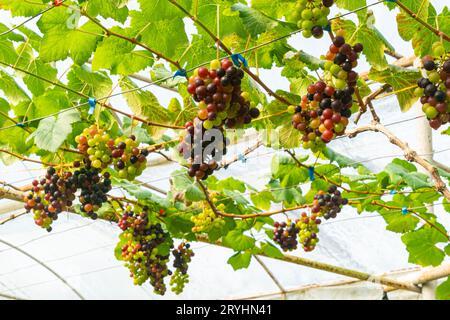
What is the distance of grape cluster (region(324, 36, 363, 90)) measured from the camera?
124cm

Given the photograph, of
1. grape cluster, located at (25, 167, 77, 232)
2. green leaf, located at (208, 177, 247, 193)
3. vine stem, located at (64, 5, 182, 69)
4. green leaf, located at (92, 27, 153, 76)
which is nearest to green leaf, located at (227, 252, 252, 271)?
green leaf, located at (208, 177, 247, 193)

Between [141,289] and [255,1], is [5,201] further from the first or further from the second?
[255,1]

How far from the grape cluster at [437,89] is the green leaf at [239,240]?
211 centimetres

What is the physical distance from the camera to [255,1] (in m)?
1.46

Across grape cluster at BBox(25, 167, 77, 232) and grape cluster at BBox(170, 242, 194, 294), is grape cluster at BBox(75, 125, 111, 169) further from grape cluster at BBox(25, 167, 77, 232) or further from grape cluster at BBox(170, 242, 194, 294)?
grape cluster at BBox(170, 242, 194, 294)

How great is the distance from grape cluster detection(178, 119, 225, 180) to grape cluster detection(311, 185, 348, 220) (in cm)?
133

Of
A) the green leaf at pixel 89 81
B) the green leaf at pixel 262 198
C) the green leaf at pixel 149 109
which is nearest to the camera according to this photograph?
the green leaf at pixel 149 109

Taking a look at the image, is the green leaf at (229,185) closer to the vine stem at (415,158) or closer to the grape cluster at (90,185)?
the grape cluster at (90,185)

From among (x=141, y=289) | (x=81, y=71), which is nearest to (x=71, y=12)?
(x=81, y=71)

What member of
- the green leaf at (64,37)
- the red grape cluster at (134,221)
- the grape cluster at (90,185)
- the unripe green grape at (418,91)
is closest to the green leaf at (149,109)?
the green leaf at (64,37)

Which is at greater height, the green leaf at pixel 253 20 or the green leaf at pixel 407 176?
the green leaf at pixel 407 176

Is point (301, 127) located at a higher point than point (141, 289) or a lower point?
lower

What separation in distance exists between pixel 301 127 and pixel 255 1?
345 mm

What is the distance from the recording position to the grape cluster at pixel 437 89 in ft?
3.94
